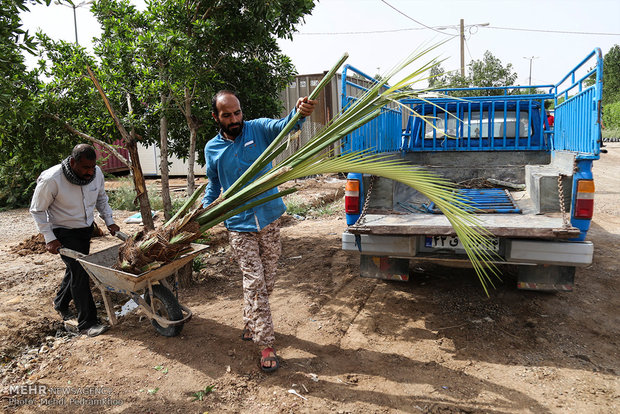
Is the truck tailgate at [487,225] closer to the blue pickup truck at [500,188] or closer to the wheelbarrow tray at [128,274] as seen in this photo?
the blue pickup truck at [500,188]

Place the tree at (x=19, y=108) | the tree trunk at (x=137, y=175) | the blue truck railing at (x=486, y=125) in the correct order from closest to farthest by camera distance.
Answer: the tree at (x=19, y=108), the tree trunk at (x=137, y=175), the blue truck railing at (x=486, y=125)

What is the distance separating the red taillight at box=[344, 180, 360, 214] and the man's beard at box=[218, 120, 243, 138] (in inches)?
50.9

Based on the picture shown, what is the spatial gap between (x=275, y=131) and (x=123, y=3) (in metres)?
2.82

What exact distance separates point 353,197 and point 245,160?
132cm

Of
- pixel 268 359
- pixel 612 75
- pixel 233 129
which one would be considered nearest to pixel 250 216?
pixel 233 129

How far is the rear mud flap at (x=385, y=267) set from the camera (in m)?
4.05

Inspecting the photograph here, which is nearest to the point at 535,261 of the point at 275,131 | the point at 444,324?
the point at 444,324

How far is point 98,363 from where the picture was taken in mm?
3316

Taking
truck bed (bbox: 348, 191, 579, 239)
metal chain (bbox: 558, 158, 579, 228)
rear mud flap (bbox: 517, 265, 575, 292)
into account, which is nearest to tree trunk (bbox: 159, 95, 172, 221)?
truck bed (bbox: 348, 191, 579, 239)

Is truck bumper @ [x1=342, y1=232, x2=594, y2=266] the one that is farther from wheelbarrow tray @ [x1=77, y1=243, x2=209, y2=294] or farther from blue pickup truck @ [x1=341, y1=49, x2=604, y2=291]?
wheelbarrow tray @ [x1=77, y1=243, x2=209, y2=294]

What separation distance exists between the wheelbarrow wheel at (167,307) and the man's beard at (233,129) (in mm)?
1443

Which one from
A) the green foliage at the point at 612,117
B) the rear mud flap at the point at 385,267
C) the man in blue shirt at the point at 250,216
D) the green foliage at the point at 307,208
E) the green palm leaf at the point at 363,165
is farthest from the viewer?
the green foliage at the point at 612,117

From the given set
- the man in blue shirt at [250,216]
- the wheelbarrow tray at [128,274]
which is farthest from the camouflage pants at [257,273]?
the wheelbarrow tray at [128,274]

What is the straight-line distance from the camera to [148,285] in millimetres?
3238
